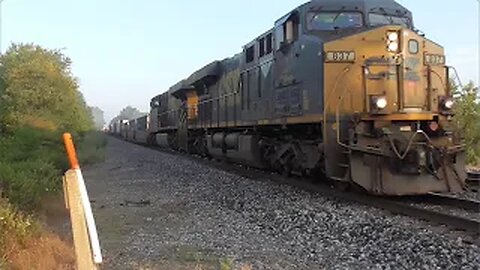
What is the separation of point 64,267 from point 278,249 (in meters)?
2.33

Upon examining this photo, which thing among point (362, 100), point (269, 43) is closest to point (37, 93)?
point (269, 43)

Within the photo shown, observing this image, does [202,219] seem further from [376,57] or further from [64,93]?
[64,93]

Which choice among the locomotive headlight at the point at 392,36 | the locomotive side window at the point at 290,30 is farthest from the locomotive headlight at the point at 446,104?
the locomotive side window at the point at 290,30

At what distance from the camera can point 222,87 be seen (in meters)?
18.9

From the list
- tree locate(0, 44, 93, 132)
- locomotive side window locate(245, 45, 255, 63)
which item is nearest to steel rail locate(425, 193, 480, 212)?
locomotive side window locate(245, 45, 255, 63)

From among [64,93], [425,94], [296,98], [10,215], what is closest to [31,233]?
[10,215]

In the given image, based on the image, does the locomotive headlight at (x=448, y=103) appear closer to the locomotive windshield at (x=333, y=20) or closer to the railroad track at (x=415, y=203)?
the railroad track at (x=415, y=203)

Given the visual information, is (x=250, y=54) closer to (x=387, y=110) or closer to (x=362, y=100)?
(x=362, y=100)

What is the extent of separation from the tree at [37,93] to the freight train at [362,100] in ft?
58.2

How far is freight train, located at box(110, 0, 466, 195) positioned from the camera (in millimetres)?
8758

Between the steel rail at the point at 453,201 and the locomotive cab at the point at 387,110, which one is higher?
the locomotive cab at the point at 387,110

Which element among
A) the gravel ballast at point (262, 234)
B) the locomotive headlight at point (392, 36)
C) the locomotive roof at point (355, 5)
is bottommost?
the gravel ballast at point (262, 234)

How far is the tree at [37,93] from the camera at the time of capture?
28.8 m

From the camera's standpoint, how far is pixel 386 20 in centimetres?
1093
